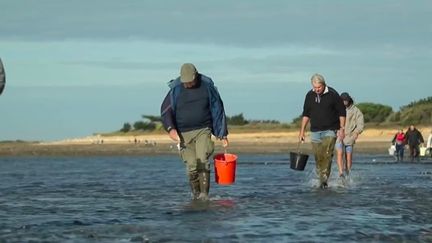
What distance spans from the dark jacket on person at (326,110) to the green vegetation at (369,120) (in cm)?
5128

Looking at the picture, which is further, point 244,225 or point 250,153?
point 250,153

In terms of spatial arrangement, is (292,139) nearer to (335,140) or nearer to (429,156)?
(429,156)

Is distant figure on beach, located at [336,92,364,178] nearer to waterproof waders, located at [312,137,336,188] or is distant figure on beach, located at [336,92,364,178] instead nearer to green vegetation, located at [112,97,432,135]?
waterproof waders, located at [312,137,336,188]

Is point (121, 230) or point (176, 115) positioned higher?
point (176, 115)

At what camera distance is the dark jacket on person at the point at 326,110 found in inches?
597

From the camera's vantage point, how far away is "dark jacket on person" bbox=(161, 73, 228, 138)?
12258mm

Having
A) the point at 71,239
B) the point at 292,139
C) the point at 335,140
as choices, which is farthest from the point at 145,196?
the point at 292,139

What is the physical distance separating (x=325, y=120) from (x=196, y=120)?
352 cm

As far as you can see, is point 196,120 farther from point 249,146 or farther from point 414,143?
point 249,146

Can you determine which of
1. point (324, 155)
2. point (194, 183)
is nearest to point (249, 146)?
point (324, 155)

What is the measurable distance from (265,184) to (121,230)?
7.33m

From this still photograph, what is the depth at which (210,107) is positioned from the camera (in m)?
12.3

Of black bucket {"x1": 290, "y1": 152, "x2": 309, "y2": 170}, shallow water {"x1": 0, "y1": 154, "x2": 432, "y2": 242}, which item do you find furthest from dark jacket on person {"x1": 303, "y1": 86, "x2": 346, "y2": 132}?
shallow water {"x1": 0, "y1": 154, "x2": 432, "y2": 242}

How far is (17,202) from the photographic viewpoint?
40.2 feet
